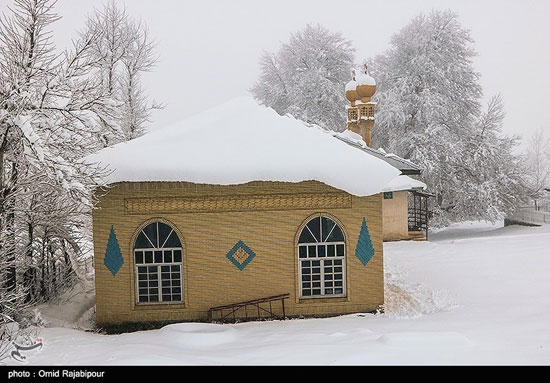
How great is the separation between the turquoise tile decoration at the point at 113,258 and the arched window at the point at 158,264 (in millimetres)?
412

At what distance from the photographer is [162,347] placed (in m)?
9.76

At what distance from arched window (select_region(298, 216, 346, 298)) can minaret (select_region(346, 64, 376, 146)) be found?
17.3 metres

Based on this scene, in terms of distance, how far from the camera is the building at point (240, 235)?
12555 millimetres

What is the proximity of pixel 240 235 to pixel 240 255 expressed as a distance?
20.0 inches

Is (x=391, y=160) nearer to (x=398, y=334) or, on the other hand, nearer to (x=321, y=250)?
(x=321, y=250)

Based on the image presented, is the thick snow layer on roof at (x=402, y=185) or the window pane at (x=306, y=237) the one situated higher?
the thick snow layer on roof at (x=402, y=185)

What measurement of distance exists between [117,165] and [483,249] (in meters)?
15.1

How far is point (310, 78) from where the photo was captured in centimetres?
4034

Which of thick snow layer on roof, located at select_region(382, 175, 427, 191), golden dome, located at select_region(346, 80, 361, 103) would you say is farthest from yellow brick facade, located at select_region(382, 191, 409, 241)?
golden dome, located at select_region(346, 80, 361, 103)

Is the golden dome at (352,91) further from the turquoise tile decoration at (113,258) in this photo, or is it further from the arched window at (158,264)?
the turquoise tile decoration at (113,258)

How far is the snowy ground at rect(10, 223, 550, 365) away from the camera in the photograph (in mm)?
8492

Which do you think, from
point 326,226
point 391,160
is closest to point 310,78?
point 391,160

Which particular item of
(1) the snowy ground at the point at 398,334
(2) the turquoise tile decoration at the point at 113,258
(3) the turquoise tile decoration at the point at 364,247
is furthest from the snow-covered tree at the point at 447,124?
(2) the turquoise tile decoration at the point at 113,258
